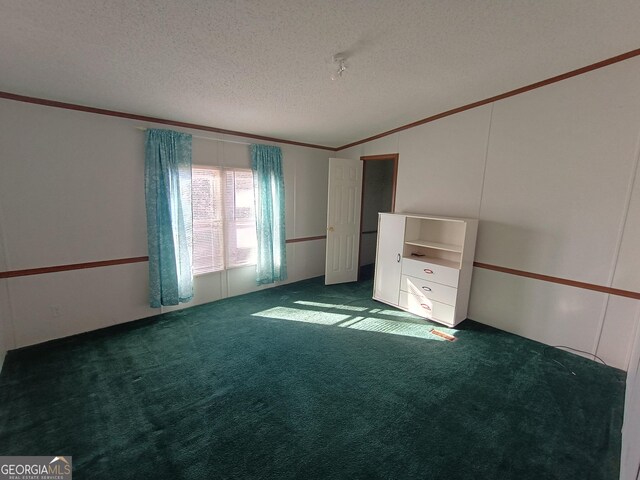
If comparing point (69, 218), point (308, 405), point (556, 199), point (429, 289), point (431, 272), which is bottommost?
point (308, 405)

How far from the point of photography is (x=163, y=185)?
313cm

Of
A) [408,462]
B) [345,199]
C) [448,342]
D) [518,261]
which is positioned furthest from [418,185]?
[408,462]

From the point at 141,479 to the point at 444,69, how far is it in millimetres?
3578

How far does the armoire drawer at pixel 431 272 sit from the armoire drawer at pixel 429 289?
0.05m

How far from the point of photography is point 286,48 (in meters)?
1.95

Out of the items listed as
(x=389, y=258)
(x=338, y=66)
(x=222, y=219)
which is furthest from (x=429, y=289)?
(x=222, y=219)

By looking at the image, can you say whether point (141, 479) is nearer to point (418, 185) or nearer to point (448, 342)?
Answer: point (448, 342)

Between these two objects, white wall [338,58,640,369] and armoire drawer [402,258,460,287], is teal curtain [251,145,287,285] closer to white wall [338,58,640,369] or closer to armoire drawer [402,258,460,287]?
armoire drawer [402,258,460,287]

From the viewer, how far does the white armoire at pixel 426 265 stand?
10.6ft

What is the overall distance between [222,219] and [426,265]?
2.74 metres

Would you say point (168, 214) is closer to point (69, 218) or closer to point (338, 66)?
point (69, 218)

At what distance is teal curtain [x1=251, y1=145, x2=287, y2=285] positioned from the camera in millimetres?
4016

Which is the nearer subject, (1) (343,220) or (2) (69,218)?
(2) (69,218)

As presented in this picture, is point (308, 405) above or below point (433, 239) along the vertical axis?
below
